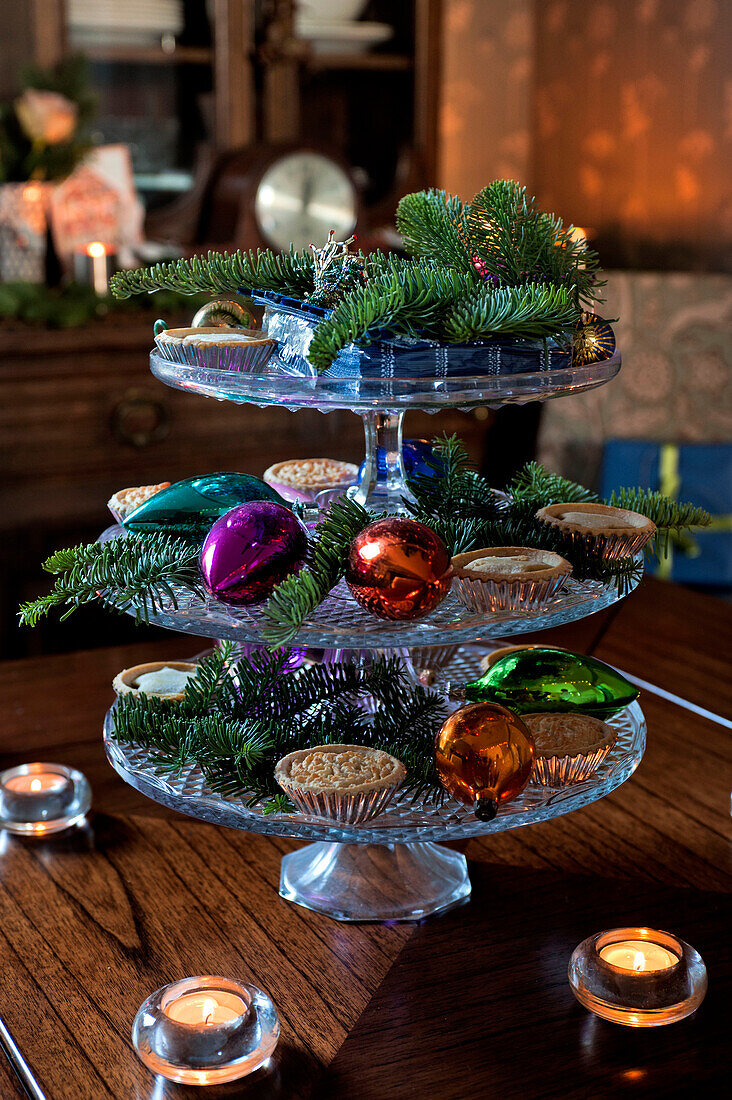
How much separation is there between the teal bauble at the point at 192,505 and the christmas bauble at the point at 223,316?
137mm

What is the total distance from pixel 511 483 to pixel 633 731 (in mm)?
221

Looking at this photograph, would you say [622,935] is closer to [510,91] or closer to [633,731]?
[633,731]

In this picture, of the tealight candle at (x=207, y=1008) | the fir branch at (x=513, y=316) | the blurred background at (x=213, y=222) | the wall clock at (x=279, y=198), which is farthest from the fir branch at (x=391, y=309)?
the wall clock at (x=279, y=198)

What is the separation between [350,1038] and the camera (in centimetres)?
66

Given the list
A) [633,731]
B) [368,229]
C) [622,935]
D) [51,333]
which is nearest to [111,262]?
[51,333]

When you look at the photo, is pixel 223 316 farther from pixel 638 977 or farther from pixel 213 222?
pixel 213 222

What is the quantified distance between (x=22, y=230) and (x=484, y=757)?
5.22ft

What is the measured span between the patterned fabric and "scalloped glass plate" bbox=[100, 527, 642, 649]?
1921mm

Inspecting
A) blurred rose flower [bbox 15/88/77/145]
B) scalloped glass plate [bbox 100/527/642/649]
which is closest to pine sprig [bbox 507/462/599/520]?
scalloped glass plate [bbox 100/527/642/649]

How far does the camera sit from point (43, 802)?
0.88 meters

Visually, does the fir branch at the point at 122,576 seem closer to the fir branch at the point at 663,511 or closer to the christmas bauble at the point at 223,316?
the christmas bauble at the point at 223,316

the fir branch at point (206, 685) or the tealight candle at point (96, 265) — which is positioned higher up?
the tealight candle at point (96, 265)

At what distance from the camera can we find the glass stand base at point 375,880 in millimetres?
790

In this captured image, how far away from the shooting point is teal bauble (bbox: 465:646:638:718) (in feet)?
2.63
